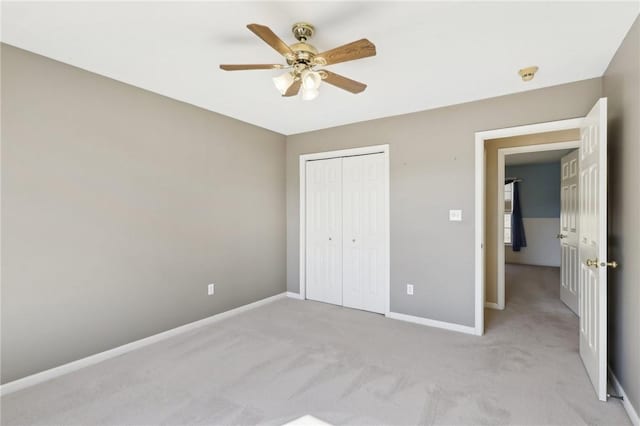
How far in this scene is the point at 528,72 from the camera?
2.56 meters

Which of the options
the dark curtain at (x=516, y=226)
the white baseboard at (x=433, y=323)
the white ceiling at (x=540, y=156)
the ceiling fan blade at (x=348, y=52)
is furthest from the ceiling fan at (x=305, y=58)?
the dark curtain at (x=516, y=226)

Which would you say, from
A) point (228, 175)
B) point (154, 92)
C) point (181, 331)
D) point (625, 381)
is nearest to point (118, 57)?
point (154, 92)

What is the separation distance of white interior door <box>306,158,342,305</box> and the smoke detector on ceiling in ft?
7.24

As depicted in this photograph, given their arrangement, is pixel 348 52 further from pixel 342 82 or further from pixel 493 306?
pixel 493 306

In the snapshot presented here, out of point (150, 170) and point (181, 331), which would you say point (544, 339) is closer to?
point (181, 331)

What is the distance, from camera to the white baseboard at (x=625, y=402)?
181 cm

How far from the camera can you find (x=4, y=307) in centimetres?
216

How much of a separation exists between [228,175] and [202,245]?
2.93ft

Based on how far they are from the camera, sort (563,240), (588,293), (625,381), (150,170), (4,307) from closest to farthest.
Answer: (625,381) < (4,307) < (588,293) < (150,170) < (563,240)

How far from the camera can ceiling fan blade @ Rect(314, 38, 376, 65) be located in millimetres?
1727

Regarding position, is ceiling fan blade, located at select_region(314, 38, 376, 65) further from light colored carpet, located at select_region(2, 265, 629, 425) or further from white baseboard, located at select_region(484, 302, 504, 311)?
white baseboard, located at select_region(484, 302, 504, 311)

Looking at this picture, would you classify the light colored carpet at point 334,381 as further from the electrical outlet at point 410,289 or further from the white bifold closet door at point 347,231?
the white bifold closet door at point 347,231

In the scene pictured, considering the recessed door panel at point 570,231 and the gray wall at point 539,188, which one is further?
the gray wall at point 539,188

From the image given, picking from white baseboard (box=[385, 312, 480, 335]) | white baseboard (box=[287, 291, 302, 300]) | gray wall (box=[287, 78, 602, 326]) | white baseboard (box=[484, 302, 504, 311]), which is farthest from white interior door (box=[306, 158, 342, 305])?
white baseboard (box=[484, 302, 504, 311])
